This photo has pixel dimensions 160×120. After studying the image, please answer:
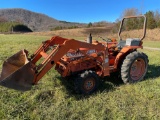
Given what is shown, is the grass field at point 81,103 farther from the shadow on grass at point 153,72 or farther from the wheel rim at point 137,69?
the shadow on grass at point 153,72

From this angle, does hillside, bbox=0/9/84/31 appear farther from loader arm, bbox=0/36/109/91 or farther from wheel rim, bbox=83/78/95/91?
wheel rim, bbox=83/78/95/91

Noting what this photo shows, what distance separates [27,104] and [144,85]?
3.01 m

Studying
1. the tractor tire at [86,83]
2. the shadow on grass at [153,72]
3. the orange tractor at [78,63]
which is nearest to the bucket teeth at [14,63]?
the orange tractor at [78,63]

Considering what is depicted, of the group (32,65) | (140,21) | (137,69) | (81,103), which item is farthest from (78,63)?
(140,21)

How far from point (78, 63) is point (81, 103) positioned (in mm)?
984

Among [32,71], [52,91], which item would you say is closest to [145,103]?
[52,91]

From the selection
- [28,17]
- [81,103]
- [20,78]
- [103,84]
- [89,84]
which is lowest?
[81,103]

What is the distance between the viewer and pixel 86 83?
4.28m

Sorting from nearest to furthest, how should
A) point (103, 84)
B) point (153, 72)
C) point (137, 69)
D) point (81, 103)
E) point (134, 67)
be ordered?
point (81, 103), point (103, 84), point (134, 67), point (137, 69), point (153, 72)

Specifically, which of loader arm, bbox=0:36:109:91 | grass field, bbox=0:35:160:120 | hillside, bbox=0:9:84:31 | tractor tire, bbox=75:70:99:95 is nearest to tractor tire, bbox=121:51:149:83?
grass field, bbox=0:35:160:120

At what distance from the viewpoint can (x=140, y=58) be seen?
17.0 ft

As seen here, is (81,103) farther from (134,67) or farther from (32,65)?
(134,67)

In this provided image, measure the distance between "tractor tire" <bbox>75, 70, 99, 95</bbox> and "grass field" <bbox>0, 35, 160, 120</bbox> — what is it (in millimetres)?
137

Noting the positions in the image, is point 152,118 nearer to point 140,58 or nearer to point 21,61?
point 140,58
